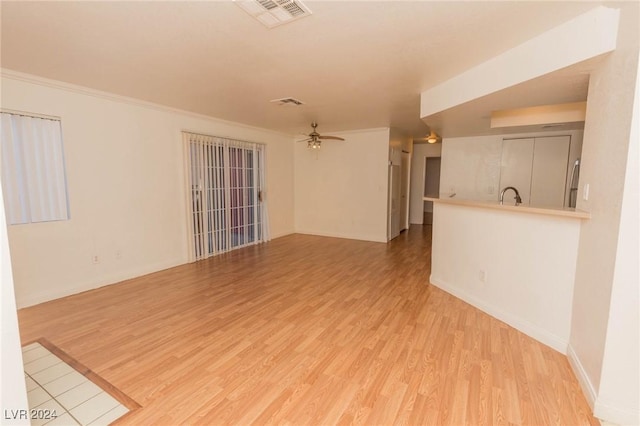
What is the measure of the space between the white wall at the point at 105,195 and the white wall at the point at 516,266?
4.19 m

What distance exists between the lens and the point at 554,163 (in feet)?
16.1

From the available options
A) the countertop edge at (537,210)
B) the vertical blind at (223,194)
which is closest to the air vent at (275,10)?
the countertop edge at (537,210)

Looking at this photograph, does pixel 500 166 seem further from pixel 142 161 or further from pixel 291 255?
pixel 142 161

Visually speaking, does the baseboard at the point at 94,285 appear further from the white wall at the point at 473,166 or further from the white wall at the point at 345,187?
the white wall at the point at 473,166

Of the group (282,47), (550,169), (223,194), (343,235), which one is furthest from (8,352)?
(550,169)

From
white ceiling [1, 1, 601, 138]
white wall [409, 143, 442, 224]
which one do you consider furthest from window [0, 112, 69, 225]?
white wall [409, 143, 442, 224]

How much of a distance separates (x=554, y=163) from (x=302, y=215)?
5.24 metres

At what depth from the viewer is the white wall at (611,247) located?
1.65 metres

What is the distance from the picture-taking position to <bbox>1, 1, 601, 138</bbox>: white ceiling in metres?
1.94

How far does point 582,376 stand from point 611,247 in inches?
36.8

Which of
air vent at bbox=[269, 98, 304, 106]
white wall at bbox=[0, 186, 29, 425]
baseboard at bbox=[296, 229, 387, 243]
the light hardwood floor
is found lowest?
the light hardwood floor

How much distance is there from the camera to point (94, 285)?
378 cm

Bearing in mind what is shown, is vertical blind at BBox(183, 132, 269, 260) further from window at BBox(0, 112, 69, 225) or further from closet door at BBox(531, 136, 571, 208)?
closet door at BBox(531, 136, 571, 208)

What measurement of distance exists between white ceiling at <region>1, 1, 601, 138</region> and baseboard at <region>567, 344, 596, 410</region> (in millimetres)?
2141
